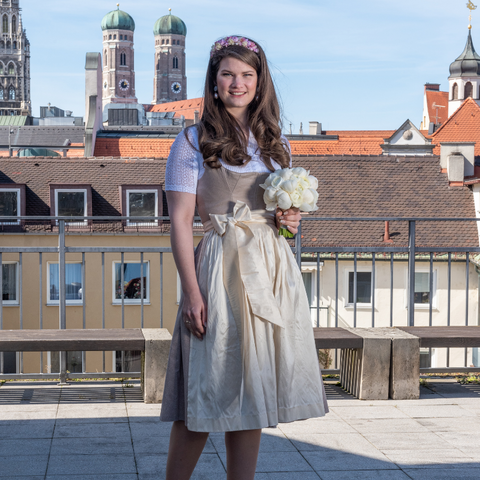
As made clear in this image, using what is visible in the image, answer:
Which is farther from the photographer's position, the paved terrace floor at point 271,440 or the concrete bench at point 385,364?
the concrete bench at point 385,364

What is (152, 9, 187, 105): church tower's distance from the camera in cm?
17100

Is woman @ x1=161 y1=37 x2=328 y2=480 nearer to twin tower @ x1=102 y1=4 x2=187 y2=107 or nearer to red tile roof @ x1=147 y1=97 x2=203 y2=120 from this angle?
red tile roof @ x1=147 y1=97 x2=203 y2=120

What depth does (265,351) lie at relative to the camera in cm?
279

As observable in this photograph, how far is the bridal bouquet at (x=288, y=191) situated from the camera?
2812 millimetres

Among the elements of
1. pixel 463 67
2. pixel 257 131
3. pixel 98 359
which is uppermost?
pixel 463 67

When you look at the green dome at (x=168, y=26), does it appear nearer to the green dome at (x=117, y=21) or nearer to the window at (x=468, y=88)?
the green dome at (x=117, y=21)

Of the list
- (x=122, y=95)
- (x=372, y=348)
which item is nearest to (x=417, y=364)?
(x=372, y=348)

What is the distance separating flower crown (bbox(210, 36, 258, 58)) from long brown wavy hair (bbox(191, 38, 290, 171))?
0.05 feet

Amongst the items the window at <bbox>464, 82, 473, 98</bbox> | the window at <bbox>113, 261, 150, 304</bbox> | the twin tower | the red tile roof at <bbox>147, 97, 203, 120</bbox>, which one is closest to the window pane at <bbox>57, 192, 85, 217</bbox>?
the window at <bbox>113, 261, 150, 304</bbox>

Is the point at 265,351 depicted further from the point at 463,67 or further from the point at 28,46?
the point at 28,46

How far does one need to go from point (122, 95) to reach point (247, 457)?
17100 cm

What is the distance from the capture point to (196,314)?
9.05ft

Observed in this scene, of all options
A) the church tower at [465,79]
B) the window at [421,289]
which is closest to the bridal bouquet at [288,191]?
the window at [421,289]

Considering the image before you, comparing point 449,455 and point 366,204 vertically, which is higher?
point 366,204
